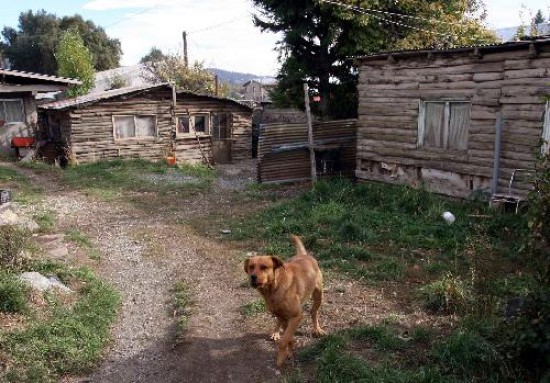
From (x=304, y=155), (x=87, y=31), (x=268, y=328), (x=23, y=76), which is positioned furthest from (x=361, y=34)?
(x=87, y=31)

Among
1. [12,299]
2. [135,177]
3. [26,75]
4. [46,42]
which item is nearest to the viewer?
[12,299]

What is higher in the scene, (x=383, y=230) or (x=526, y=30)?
(x=526, y=30)

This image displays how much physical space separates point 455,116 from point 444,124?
368mm

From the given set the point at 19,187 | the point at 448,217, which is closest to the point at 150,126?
the point at 19,187

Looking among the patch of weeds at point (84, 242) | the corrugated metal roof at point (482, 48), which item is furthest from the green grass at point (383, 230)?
the corrugated metal roof at point (482, 48)

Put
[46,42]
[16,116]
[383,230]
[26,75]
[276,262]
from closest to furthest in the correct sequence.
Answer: [276,262], [383,230], [26,75], [16,116], [46,42]

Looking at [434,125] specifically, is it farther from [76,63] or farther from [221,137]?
[76,63]

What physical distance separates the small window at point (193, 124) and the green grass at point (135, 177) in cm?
223

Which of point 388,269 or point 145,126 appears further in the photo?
point 145,126

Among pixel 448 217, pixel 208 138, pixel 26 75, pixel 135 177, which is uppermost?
pixel 26 75

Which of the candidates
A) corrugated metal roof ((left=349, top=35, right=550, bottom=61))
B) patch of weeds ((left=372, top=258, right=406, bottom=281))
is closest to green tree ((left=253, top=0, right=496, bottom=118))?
corrugated metal roof ((left=349, top=35, right=550, bottom=61))

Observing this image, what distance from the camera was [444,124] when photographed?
40.4ft

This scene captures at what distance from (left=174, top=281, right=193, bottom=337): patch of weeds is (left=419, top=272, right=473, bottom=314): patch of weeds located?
333cm

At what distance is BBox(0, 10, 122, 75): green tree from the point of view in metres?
51.4
